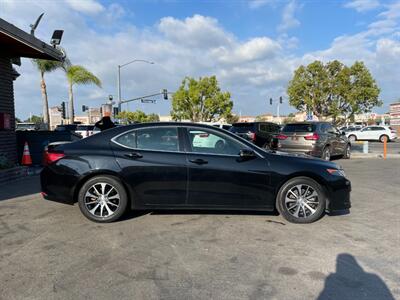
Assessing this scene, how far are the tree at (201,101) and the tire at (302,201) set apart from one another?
156ft

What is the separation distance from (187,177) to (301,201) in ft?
5.87

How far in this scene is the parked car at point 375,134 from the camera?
109ft

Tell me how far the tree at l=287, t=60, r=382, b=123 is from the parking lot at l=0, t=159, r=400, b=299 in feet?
98.2

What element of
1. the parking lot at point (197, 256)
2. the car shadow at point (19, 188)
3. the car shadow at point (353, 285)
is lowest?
the car shadow at point (353, 285)

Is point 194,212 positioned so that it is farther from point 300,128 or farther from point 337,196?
point 300,128

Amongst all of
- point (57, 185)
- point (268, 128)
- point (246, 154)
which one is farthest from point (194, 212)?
point (268, 128)

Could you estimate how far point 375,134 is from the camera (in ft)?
110

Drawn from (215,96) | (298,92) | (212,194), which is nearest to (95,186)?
(212,194)

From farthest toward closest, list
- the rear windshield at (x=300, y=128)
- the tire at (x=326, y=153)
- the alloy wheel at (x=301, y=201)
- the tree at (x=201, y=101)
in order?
the tree at (x=201, y=101) < the tire at (x=326, y=153) < the rear windshield at (x=300, y=128) < the alloy wheel at (x=301, y=201)

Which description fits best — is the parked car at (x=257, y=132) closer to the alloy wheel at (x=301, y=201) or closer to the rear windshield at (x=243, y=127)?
the rear windshield at (x=243, y=127)

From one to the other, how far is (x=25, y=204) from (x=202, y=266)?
4312 millimetres

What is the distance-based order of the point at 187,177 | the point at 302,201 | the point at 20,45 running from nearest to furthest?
the point at 187,177, the point at 302,201, the point at 20,45

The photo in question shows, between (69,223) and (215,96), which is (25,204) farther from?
(215,96)

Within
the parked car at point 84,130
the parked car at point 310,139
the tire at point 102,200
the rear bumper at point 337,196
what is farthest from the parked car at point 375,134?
the tire at point 102,200
